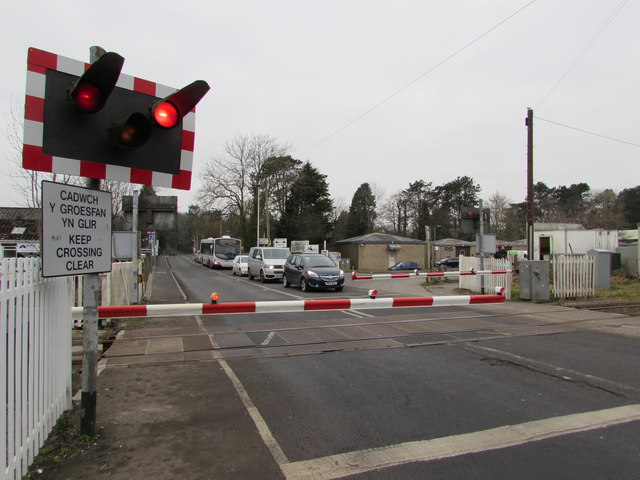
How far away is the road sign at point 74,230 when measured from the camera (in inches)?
125

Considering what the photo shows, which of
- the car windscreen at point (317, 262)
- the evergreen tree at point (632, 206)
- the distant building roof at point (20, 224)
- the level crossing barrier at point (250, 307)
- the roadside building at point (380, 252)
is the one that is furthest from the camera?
the evergreen tree at point (632, 206)

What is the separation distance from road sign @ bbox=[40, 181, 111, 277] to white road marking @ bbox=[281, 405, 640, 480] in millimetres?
2279

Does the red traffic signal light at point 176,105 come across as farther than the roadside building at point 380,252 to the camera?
No

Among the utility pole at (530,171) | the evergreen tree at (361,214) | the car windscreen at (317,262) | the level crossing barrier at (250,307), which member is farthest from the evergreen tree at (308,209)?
the level crossing barrier at (250,307)

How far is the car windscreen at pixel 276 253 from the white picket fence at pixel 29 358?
64.0 ft

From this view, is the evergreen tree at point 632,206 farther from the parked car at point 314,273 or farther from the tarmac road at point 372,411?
the tarmac road at point 372,411

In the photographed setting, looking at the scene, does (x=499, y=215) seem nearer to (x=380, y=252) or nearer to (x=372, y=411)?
(x=380, y=252)

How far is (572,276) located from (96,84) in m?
14.5

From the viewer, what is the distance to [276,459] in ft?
10.8

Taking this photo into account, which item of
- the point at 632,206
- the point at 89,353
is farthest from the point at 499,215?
the point at 89,353

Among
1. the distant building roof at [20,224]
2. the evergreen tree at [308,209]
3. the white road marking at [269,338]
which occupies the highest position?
the evergreen tree at [308,209]

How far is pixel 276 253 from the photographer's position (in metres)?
23.8

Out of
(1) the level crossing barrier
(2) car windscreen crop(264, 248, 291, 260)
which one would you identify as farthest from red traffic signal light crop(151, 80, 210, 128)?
(2) car windscreen crop(264, 248, 291, 260)

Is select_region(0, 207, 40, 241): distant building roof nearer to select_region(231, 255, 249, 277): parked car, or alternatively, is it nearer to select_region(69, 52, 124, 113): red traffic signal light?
select_region(69, 52, 124, 113): red traffic signal light
